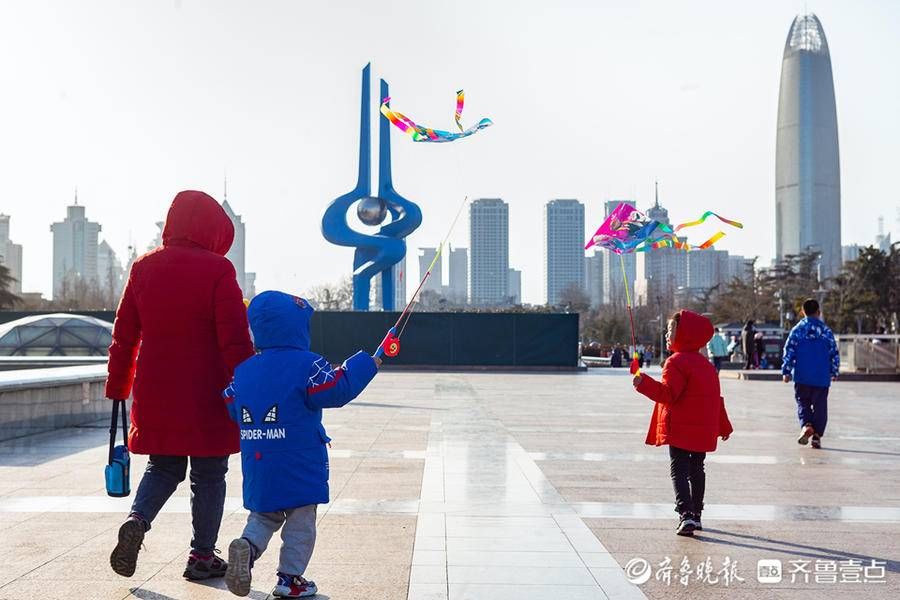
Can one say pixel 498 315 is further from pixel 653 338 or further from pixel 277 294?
pixel 653 338

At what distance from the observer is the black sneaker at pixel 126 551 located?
15.3ft

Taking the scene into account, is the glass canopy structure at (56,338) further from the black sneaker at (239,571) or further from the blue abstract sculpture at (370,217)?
the black sneaker at (239,571)

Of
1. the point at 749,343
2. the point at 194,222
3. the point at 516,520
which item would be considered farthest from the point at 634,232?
the point at 749,343

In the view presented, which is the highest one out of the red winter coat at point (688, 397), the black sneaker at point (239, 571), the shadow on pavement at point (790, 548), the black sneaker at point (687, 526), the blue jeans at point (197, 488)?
the red winter coat at point (688, 397)

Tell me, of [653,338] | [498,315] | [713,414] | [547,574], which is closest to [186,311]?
[547,574]

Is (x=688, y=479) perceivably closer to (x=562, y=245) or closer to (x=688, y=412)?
(x=688, y=412)

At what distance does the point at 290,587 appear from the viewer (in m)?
4.60

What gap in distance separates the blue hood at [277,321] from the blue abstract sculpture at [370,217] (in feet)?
112

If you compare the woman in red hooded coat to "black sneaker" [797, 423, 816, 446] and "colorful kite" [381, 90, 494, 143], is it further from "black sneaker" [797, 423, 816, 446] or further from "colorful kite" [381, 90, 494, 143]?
"black sneaker" [797, 423, 816, 446]

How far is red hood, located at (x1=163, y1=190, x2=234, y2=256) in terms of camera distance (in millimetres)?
5168

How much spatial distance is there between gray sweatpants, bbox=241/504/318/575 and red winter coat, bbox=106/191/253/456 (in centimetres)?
53

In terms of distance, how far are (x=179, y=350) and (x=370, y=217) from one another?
34282 mm

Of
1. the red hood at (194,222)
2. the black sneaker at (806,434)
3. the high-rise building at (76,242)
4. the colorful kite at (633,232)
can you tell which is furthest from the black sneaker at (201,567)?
the high-rise building at (76,242)

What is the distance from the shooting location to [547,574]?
16.9 ft
